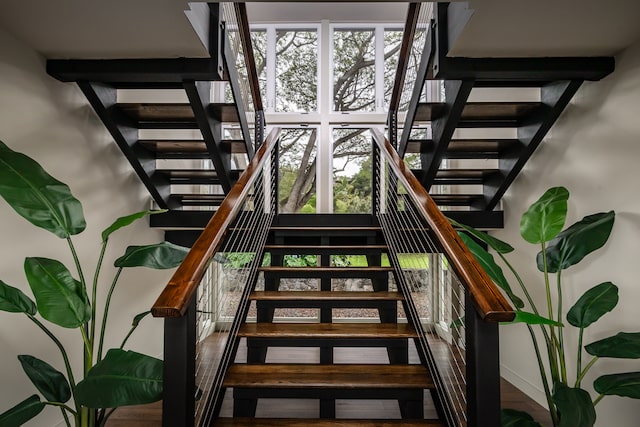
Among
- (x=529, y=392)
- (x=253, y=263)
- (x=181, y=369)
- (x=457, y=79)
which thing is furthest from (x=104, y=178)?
(x=529, y=392)

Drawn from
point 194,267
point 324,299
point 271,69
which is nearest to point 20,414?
point 194,267

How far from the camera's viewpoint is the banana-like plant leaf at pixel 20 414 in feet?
5.42

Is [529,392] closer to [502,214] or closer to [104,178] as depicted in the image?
[502,214]

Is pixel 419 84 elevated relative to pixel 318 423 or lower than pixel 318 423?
elevated

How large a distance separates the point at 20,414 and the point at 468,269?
1.90 meters

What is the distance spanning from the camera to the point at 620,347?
1934 mm

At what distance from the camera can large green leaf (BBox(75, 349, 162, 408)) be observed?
1.52 metres

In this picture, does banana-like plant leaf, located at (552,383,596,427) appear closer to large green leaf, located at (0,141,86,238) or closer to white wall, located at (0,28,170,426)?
large green leaf, located at (0,141,86,238)

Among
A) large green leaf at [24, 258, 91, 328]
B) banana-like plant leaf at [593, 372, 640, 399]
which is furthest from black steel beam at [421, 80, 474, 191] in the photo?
large green leaf at [24, 258, 91, 328]

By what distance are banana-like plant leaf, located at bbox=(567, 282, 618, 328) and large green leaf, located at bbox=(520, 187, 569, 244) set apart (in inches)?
13.7

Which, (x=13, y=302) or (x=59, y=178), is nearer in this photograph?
(x=13, y=302)

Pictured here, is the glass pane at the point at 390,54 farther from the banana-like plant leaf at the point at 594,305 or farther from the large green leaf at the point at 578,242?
the banana-like plant leaf at the point at 594,305

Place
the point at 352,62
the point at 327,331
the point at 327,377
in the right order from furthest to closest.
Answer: the point at 352,62 < the point at 327,331 < the point at 327,377

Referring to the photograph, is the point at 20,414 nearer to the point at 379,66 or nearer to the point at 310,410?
the point at 310,410
